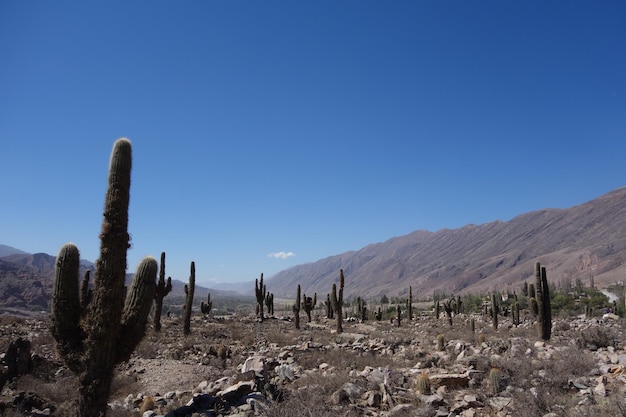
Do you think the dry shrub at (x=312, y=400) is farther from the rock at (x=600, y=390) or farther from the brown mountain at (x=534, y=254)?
the brown mountain at (x=534, y=254)

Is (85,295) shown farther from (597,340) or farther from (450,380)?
(597,340)

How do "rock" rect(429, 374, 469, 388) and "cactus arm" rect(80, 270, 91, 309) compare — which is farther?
"rock" rect(429, 374, 469, 388)

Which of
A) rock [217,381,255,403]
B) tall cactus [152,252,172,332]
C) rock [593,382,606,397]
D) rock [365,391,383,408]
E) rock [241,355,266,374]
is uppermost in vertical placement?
tall cactus [152,252,172,332]

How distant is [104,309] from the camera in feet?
26.8

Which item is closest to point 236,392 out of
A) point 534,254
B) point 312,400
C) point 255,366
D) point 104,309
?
point 255,366

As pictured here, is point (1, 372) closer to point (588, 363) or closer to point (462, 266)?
point (588, 363)

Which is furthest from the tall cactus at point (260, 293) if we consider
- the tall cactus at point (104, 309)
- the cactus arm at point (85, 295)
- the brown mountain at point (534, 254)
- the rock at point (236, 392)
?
the brown mountain at point (534, 254)

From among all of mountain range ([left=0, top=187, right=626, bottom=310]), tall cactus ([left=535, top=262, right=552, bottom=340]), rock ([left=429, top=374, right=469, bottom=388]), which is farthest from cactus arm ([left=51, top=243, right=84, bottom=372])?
mountain range ([left=0, top=187, right=626, bottom=310])

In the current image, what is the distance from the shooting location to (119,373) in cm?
1450

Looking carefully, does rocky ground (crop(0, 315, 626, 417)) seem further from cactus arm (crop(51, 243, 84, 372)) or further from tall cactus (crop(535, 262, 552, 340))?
tall cactus (crop(535, 262, 552, 340))

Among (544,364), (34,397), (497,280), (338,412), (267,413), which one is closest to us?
(267,413)

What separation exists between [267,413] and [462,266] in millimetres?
158356

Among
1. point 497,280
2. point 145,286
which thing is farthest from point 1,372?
point 497,280

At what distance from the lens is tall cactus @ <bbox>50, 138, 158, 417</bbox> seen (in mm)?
7973
